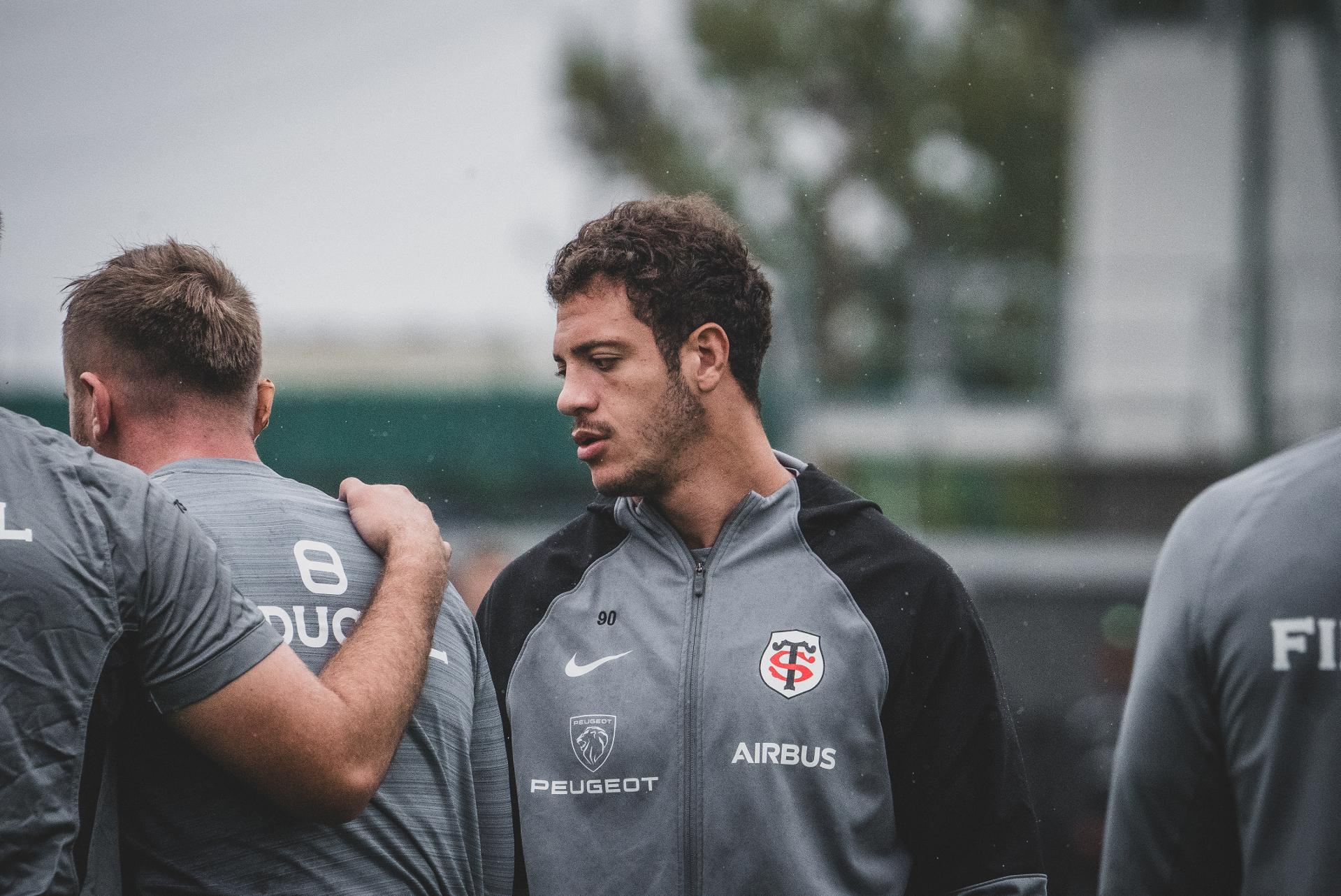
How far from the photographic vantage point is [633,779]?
2455 millimetres

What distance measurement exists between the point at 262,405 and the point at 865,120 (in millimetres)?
21281

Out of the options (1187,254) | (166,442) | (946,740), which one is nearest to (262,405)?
(166,442)

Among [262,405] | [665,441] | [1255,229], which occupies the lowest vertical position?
[665,441]

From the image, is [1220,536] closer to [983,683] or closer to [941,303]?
[983,683]

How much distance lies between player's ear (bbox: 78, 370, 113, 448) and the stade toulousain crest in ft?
3.87

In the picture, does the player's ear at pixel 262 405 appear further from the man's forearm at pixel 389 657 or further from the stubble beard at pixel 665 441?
the stubble beard at pixel 665 441

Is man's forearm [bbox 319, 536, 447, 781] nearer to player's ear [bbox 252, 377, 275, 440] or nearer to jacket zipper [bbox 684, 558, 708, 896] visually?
player's ear [bbox 252, 377, 275, 440]

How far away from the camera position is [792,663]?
2473 millimetres

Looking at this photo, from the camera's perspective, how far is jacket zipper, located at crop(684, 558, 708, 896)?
2.39 metres

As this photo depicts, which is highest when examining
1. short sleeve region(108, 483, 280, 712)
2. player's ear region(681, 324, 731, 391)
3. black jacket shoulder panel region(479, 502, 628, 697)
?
player's ear region(681, 324, 731, 391)

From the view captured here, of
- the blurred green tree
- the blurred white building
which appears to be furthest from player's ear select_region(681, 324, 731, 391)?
the blurred green tree

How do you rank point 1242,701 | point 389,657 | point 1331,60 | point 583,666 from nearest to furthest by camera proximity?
point 1242,701
point 389,657
point 583,666
point 1331,60

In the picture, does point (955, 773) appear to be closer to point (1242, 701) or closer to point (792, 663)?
point (792, 663)

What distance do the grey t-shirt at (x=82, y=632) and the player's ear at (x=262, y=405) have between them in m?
0.46
